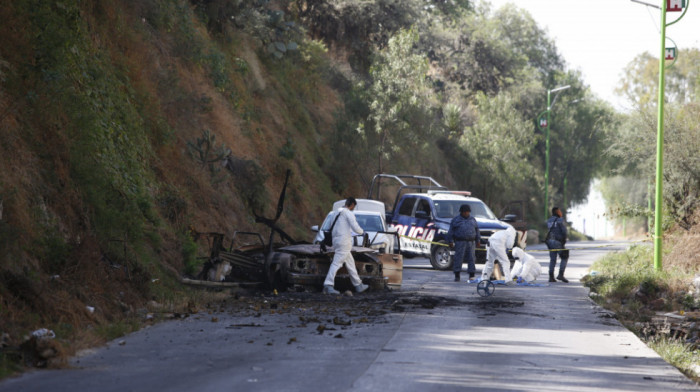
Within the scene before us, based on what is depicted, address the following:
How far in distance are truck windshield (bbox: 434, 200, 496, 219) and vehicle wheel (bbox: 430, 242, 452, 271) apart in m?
1.09

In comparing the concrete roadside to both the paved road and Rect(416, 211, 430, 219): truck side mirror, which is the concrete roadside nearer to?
the paved road

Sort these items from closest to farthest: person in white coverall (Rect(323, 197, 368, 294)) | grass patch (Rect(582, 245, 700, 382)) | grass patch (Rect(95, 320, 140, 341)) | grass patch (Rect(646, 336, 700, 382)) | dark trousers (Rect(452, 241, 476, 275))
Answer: grass patch (Rect(646, 336, 700, 382)), grass patch (Rect(95, 320, 140, 341)), grass patch (Rect(582, 245, 700, 382)), person in white coverall (Rect(323, 197, 368, 294)), dark trousers (Rect(452, 241, 476, 275))

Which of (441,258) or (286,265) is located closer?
(286,265)

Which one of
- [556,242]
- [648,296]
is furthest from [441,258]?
[648,296]

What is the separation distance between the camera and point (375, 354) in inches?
357

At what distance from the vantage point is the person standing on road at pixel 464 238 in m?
19.5

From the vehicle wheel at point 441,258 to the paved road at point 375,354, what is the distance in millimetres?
9387

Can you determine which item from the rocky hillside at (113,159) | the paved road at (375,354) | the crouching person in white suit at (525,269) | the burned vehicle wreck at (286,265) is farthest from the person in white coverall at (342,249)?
the crouching person in white suit at (525,269)

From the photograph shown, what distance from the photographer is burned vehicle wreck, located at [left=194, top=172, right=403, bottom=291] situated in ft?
50.0

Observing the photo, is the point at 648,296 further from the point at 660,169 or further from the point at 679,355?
the point at 679,355

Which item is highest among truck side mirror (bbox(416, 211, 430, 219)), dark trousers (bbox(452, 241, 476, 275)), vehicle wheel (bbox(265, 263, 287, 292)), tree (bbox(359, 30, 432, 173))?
tree (bbox(359, 30, 432, 173))

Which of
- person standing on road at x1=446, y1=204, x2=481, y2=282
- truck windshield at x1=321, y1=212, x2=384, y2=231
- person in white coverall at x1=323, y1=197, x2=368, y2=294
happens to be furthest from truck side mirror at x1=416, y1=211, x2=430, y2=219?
person in white coverall at x1=323, y1=197, x2=368, y2=294

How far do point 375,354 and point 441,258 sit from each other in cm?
1499

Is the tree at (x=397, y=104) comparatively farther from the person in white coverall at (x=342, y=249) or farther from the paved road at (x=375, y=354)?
the paved road at (x=375, y=354)
